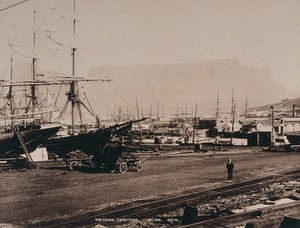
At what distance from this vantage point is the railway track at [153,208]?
1162 centimetres

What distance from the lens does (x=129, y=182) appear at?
63.7 ft

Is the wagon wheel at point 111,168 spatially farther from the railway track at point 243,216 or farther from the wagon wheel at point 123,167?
the railway track at point 243,216

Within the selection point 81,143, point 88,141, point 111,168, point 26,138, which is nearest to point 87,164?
point 111,168

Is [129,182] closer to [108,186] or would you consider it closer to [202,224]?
[108,186]

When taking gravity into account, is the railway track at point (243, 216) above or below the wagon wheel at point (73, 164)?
above

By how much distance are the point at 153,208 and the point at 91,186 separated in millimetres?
5893

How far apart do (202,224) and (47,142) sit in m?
30.3

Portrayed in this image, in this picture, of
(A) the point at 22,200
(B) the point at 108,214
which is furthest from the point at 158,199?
(A) the point at 22,200

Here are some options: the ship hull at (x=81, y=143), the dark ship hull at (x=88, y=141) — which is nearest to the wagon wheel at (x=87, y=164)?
the dark ship hull at (x=88, y=141)

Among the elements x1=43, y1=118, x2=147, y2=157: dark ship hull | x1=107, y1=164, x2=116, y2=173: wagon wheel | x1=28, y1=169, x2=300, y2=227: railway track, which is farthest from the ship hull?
x1=28, y1=169, x2=300, y2=227: railway track

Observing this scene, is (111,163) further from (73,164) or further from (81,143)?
(81,143)

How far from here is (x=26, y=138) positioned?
34000mm

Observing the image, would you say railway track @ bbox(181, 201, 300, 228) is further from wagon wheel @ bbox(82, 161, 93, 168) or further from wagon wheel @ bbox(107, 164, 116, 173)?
wagon wheel @ bbox(82, 161, 93, 168)

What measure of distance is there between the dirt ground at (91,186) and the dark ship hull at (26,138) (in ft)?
36.2
